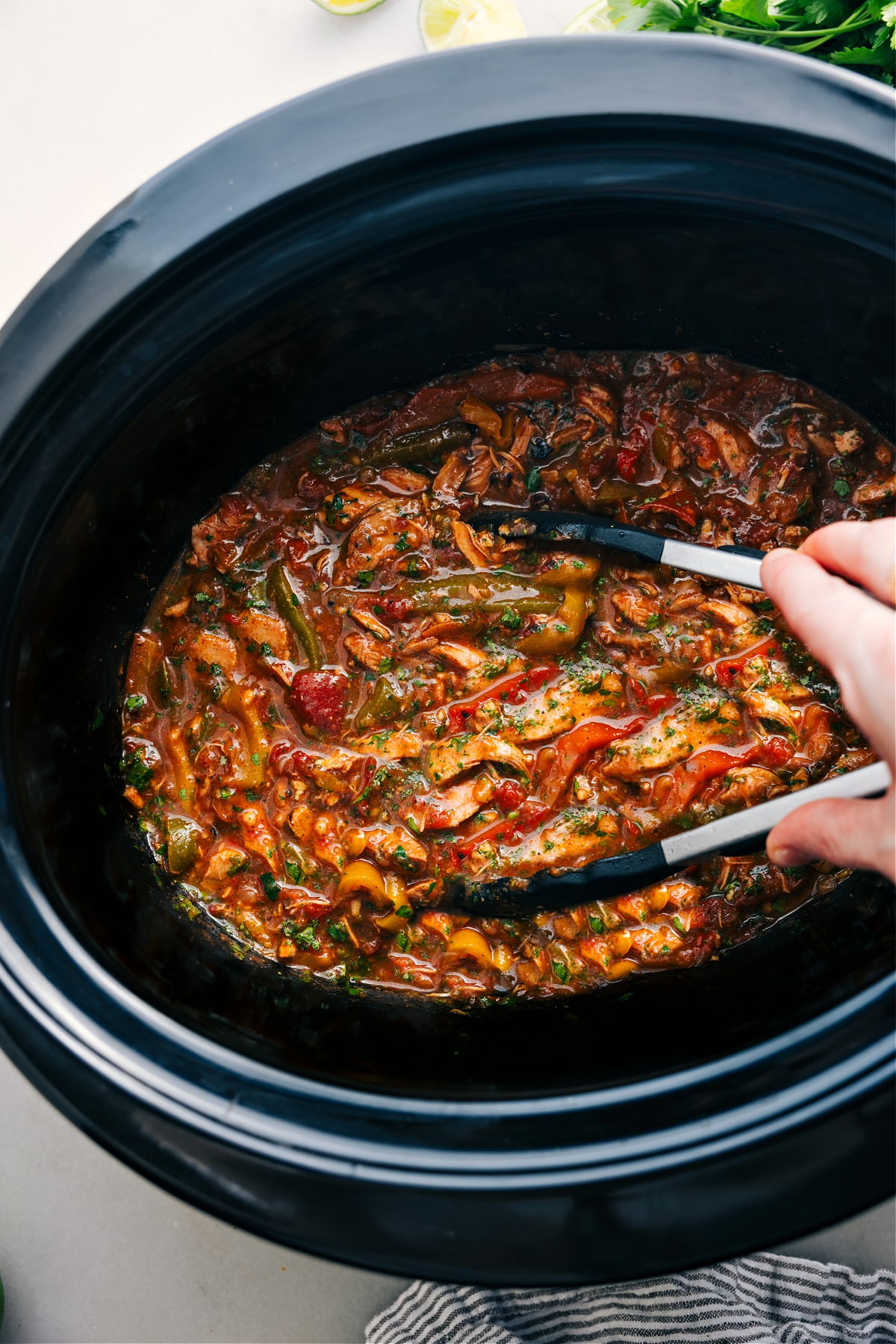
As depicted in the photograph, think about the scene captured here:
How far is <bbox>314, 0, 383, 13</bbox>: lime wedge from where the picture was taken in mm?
2854

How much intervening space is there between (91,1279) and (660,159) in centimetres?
323

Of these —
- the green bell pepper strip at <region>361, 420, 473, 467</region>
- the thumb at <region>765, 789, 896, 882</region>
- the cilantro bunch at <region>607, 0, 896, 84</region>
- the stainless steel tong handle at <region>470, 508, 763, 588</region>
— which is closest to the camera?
the thumb at <region>765, 789, 896, 882</region>

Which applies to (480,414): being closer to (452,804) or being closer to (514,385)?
(514,385)

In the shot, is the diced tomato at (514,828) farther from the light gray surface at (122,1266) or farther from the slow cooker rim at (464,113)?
the slow cooker rim at (464,113)

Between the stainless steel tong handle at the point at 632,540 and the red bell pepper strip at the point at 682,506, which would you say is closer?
the stainless steel tong handle at the point at 632,540

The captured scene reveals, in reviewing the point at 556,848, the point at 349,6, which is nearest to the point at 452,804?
the point at 556,848

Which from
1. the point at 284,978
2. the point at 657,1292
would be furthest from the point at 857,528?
the point at 657,1292

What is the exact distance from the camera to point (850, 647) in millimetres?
1687

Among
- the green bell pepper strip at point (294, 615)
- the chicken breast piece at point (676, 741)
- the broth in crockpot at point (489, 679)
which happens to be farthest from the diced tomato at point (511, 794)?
the green bell pepper strip at point (294, 615)

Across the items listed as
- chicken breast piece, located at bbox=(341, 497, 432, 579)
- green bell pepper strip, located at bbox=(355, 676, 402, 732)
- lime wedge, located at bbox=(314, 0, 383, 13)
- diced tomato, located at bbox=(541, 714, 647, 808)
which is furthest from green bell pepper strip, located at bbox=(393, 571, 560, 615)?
lime wedge, located at bbox=(314, 0, 383, 13)

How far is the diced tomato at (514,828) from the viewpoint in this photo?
108 inches

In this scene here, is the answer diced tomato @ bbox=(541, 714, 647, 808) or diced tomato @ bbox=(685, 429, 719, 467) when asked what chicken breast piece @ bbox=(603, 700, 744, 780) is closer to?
diced tomato @ bbox=(541, 714, 647, 808)

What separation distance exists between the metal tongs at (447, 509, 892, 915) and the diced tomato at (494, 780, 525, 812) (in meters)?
0.20

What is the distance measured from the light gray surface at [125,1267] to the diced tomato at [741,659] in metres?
1.94
